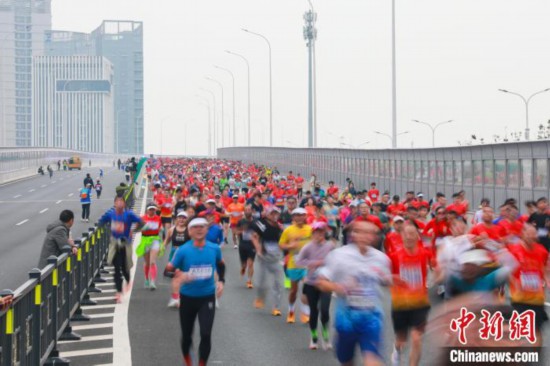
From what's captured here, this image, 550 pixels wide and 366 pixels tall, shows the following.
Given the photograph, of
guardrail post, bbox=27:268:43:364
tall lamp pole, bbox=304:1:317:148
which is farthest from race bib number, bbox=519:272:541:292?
tall lamp pole, bbox=304:1:317:148

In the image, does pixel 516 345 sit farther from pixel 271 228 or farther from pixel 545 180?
pixel 545 180

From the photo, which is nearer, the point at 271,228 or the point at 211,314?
the point at 211,314

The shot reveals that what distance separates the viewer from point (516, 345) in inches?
317

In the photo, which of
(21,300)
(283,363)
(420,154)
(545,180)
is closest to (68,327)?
(283,363)

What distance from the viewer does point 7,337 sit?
8.52 metres

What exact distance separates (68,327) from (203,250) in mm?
4069

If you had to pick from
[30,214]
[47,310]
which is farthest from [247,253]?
[30,214]

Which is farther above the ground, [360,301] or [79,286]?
[360,301]

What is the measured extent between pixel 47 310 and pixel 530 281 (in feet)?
18.0

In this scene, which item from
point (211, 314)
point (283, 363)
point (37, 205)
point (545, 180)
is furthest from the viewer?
point (37, 205)

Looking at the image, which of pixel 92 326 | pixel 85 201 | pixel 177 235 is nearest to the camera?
pixel 92 326

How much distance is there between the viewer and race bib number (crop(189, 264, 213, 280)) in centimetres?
1045

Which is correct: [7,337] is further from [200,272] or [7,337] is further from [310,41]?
[310,41]

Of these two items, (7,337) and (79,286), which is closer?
(7,337)
